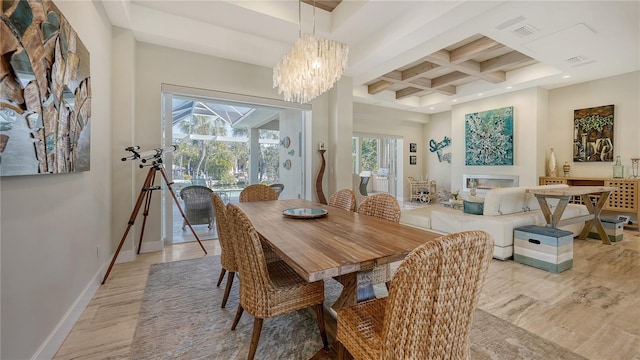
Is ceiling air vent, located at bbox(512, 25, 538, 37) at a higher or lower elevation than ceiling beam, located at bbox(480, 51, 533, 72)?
lower

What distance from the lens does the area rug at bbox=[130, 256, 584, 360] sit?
5.39ft

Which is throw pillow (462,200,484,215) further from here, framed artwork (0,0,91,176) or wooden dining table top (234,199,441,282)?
framed artwork (0,0,91,176)

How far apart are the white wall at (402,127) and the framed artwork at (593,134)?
3825mm

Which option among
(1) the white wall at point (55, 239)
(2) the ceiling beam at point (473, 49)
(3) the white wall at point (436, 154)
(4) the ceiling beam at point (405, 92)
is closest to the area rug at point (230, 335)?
(1) the white wall at point (55, 239)

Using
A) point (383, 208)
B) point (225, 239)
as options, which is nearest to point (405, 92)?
point (383, 208)

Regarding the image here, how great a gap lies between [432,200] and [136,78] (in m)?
7.97

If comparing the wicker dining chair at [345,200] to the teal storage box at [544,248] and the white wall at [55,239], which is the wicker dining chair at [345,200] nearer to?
the teal storage box at [544,248]

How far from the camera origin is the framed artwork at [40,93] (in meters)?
1.20

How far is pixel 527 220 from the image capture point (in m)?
3.46

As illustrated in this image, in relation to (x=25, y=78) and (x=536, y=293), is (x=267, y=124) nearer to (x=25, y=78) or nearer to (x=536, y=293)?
(x=25, y=78)

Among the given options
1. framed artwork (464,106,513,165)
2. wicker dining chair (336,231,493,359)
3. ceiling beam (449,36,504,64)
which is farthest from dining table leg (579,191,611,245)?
wicker dining chair (336,231,493,359)

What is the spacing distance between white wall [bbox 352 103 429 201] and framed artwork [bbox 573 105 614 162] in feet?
12.5

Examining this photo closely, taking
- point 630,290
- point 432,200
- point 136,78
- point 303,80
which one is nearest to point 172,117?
point 136,78

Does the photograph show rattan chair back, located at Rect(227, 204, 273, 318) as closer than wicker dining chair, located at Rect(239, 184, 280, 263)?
Yes
